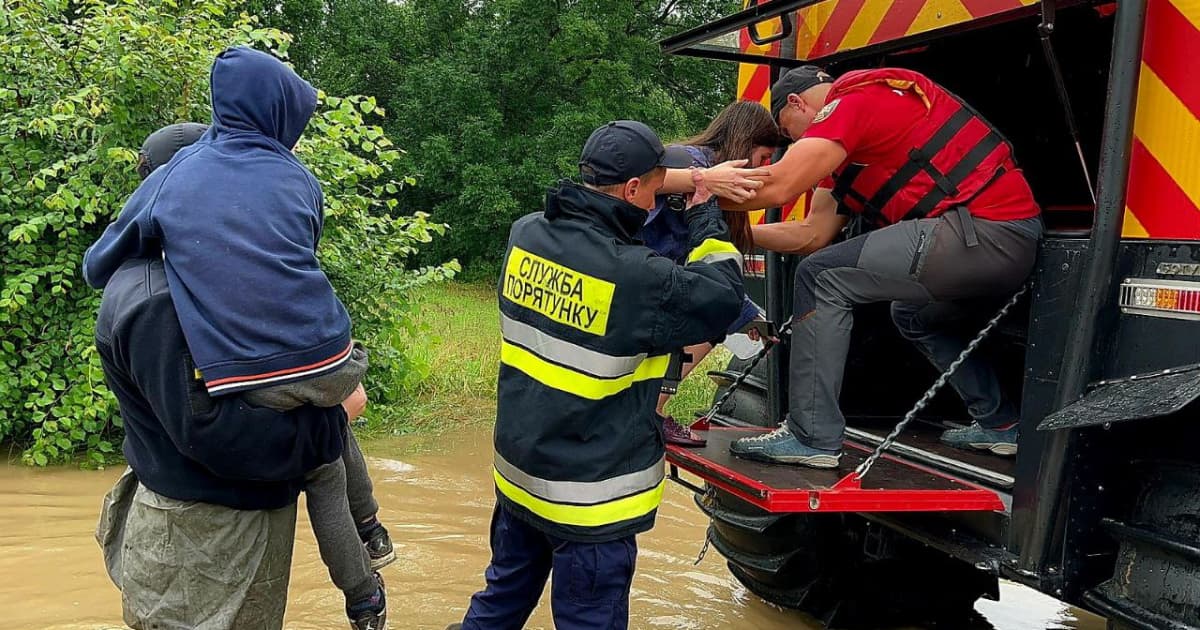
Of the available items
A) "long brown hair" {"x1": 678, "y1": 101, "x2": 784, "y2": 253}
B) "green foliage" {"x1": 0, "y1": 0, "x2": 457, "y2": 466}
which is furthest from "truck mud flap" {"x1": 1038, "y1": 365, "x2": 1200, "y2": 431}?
"green foliage" {"x1": 0, "y1": 0, "x2": 457, "y2": 466}

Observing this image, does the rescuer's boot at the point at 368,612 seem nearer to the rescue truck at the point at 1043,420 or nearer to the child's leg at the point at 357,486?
the child's leg at the point at 357,486

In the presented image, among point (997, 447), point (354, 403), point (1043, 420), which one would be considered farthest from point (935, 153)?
point (354, 403)

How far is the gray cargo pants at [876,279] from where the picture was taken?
296 centimetres

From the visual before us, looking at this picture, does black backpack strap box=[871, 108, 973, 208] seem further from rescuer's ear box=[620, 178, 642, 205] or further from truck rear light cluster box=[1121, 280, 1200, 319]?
rescuer's ear box=[620, 178, 642, 205]

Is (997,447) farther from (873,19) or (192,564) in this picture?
(192,564)

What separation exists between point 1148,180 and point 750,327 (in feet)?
4.44

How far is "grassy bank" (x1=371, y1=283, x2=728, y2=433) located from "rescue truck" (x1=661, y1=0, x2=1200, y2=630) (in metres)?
3.15

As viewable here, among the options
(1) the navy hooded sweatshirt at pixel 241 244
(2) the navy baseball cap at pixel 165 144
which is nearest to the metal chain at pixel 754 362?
(1) the navy hooded sweatshirt at pixel 241 244

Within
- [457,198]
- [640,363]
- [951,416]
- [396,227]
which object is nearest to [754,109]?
[640,363]

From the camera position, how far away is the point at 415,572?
14.0 feet

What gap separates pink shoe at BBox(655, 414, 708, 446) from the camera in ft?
10.8

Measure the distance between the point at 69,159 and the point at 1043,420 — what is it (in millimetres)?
5004

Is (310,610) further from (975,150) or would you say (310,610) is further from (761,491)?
(975,150)

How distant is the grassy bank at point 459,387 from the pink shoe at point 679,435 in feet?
11.7
